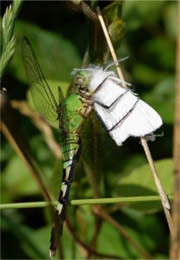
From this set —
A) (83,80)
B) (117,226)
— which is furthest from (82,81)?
(117,226)

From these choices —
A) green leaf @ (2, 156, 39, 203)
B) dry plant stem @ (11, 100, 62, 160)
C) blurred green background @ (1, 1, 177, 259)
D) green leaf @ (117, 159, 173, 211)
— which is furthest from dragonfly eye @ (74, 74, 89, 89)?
green leaf @ (2, 156, 39, 203)

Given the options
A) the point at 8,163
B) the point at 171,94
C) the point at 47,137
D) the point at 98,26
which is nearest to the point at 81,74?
the point at 98,26

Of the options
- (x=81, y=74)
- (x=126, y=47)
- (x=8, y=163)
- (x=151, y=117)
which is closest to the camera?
(x=151, y=117)

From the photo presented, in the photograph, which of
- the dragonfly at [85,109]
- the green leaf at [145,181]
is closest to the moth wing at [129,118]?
the dragonfly at [85,109]

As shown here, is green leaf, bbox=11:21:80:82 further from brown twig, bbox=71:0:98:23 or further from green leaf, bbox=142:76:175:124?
brown twig, bbox=71:0:98:23

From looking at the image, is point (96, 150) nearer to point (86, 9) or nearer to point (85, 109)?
point (85, 109)

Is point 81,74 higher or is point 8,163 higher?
point 81,74

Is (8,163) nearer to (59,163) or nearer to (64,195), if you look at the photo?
(59,163)
